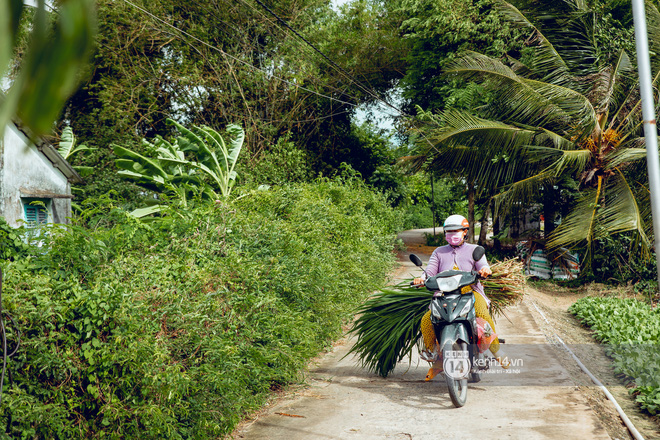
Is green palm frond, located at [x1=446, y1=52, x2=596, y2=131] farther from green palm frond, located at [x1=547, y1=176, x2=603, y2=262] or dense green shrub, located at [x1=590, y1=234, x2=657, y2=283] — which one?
dense green shrub, located at [x1=590, y1=234, x2=657, y2=283]

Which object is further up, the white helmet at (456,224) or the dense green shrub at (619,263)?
the white helmet at (456,224)

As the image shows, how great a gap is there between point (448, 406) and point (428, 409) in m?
0.21

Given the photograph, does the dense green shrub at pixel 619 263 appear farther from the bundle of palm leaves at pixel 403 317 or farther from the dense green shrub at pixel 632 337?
the bundle of palm leaves at pixel 403 317

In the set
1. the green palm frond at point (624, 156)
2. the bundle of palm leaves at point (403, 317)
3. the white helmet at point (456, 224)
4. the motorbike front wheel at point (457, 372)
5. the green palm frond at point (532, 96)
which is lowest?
the motorbike front wheel at point (457, 372)

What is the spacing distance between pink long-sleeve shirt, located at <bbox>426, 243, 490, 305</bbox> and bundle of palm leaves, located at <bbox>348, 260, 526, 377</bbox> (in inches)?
17.6

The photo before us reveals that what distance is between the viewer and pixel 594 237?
1305 cm

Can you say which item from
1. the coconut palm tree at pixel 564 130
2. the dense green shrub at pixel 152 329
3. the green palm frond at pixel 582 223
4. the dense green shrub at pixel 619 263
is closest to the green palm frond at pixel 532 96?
the coconut palm tree at pixel 564 130

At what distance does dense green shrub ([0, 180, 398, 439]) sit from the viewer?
11.2 ft

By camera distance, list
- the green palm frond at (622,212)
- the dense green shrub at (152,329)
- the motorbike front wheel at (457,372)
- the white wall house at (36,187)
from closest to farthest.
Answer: the dense green shrub at (152,329) < the motorbike front wheel at (457,372) < the green palm frond at (622,212) < the white wall house at (36,187)

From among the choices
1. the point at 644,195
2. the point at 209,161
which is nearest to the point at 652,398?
the point at 644,195

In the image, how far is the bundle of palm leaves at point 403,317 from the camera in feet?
21.3

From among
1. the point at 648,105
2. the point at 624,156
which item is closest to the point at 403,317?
the point at 648,105

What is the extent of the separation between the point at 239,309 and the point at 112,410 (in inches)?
67.9

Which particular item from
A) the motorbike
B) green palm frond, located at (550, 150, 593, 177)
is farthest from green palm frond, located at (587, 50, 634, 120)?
the motorbike
